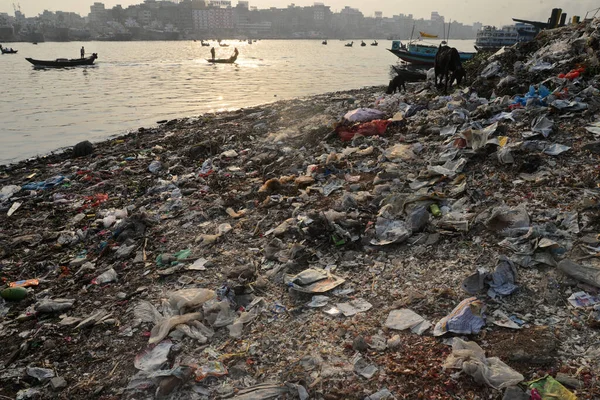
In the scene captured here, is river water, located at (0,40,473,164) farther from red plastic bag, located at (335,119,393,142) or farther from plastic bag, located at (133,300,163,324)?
plastic bag, located at (133,300,163,324)

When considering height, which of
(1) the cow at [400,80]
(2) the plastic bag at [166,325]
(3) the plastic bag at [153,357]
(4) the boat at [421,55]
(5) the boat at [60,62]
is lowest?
(3) the plastic bag at [153,357]

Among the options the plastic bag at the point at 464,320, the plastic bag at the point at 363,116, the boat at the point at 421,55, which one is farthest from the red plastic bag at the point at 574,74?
the boat at the point at 421,55

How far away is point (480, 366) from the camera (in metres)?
2.20

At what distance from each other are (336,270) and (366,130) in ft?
13.7

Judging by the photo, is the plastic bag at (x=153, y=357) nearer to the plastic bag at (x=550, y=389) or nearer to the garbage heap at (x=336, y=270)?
the garbage heap at (x=336, y=270)

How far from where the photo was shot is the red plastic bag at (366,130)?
706 cm

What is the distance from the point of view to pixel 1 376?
278 cm

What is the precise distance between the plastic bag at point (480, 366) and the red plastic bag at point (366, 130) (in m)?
5.08

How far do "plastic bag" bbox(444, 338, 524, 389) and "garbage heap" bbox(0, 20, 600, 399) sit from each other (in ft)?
0.04

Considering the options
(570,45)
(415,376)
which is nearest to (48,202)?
(415,376)

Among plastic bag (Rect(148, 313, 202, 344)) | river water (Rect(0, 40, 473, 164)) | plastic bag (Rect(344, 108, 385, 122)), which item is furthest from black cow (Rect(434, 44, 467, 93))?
river water (Rect(0, 40, 473, 164))

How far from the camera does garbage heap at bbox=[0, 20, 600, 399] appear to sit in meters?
2.43

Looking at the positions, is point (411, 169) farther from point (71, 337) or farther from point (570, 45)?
point (570, 45)

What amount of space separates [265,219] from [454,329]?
8.81ft
